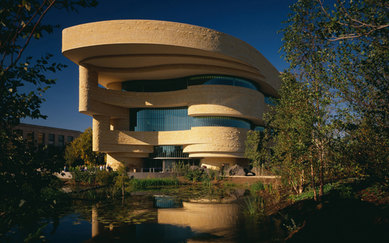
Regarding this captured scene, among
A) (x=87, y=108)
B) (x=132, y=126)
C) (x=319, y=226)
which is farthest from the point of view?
(x=132, y=126)

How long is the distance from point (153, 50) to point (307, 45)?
25.1m

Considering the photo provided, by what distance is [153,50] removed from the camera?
3195 centimetres

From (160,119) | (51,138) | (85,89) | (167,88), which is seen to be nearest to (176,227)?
(85,89)

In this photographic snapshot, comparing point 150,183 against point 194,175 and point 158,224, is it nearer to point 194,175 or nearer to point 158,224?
point 194,175

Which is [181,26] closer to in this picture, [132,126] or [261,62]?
[261,62]

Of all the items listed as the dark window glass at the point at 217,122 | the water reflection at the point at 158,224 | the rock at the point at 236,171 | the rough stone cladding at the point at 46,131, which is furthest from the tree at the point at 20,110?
the rough stone cladding at the point at 46,131

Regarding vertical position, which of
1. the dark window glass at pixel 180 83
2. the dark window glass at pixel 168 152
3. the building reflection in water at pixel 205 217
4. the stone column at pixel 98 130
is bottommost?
the building reflection in water at pixel 205 217

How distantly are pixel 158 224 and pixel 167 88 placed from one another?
103 ft

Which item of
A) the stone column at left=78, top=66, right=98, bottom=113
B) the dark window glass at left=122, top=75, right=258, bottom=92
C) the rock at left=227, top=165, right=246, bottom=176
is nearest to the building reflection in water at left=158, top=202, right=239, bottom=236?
the rock at left=227, top=165, right=246, bottom=176

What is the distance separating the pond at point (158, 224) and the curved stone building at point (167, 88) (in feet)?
71.1

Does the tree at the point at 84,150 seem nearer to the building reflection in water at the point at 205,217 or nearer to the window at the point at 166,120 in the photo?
the window at the point at 166,120

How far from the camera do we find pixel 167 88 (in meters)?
39.9

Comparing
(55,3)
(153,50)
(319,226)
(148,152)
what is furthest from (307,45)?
(148,152)

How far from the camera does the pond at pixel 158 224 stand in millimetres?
8031
